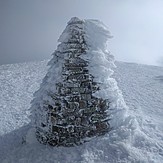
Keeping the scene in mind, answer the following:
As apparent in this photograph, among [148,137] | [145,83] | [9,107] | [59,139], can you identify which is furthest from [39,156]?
[145,83]

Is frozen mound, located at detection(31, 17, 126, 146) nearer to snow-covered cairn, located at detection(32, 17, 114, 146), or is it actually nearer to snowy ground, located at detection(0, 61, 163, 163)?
snow-covered cairn, located at detection(32, 17, 114, 146)

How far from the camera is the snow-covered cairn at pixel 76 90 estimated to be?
19.4 ft

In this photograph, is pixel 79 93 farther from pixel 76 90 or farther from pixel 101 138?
pixel 101 138

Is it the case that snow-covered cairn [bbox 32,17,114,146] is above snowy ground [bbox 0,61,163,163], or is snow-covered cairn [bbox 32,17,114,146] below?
above

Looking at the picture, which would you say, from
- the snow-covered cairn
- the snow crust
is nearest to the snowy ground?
the snow crust

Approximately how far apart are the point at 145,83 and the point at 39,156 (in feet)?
26.6

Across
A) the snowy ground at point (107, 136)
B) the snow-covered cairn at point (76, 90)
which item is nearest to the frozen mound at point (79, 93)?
the snow-covered cairn at point (76, 90)

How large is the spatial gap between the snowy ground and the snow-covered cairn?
0.27 metres

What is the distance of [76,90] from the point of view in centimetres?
592

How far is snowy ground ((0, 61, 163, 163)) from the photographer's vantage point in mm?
5645

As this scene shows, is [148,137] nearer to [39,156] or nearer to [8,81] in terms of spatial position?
[39,156]

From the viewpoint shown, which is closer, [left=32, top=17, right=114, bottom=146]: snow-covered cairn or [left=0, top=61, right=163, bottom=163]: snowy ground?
[left=0, top=61, right=163, bottom=163]: snowy ground

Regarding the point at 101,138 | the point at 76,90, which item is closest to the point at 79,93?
the point at 76,90

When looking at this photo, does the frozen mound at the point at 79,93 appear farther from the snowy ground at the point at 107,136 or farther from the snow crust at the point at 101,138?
the snowy ground at the point at 107,136
